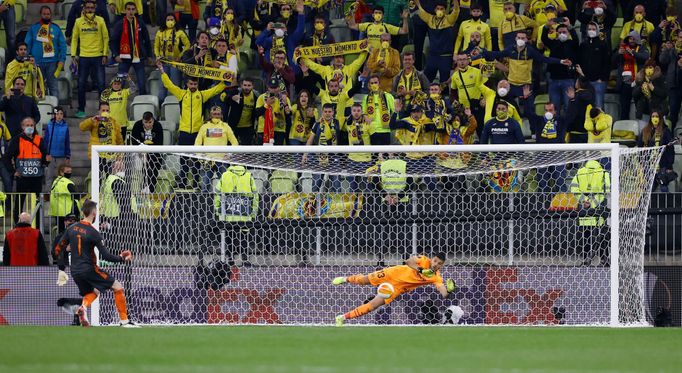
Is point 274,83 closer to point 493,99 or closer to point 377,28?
point 377,28

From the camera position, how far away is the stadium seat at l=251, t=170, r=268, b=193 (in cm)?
1953

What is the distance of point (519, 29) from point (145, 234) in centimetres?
818

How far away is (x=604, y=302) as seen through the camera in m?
18.0

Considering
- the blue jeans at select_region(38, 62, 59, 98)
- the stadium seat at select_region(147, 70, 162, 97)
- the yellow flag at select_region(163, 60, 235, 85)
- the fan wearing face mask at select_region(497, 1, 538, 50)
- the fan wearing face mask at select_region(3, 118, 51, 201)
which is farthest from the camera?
the stadium seat at select_region(147, 70, 162, 97)

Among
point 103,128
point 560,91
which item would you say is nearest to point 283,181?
point 103,128

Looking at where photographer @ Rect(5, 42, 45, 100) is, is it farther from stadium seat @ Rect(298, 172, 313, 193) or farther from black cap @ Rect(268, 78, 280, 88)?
stadium seat @ Rect(298, 172, 313, 193)

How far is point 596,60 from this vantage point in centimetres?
2312

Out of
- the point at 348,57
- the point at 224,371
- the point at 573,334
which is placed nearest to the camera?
the point at 224,371

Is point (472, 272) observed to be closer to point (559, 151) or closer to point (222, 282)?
point (559, 151)

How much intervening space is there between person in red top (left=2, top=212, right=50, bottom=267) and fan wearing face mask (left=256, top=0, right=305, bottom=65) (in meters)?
6.05

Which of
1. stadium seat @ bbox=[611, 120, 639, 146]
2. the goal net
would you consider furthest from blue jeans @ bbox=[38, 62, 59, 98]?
stadium seat @ bbox=[611, 120, 639, 146]

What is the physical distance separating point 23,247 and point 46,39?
6.45m

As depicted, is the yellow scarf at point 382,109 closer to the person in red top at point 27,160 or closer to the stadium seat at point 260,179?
the stadium seat at point 260,179

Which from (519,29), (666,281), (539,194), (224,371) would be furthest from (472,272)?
(224,371)
